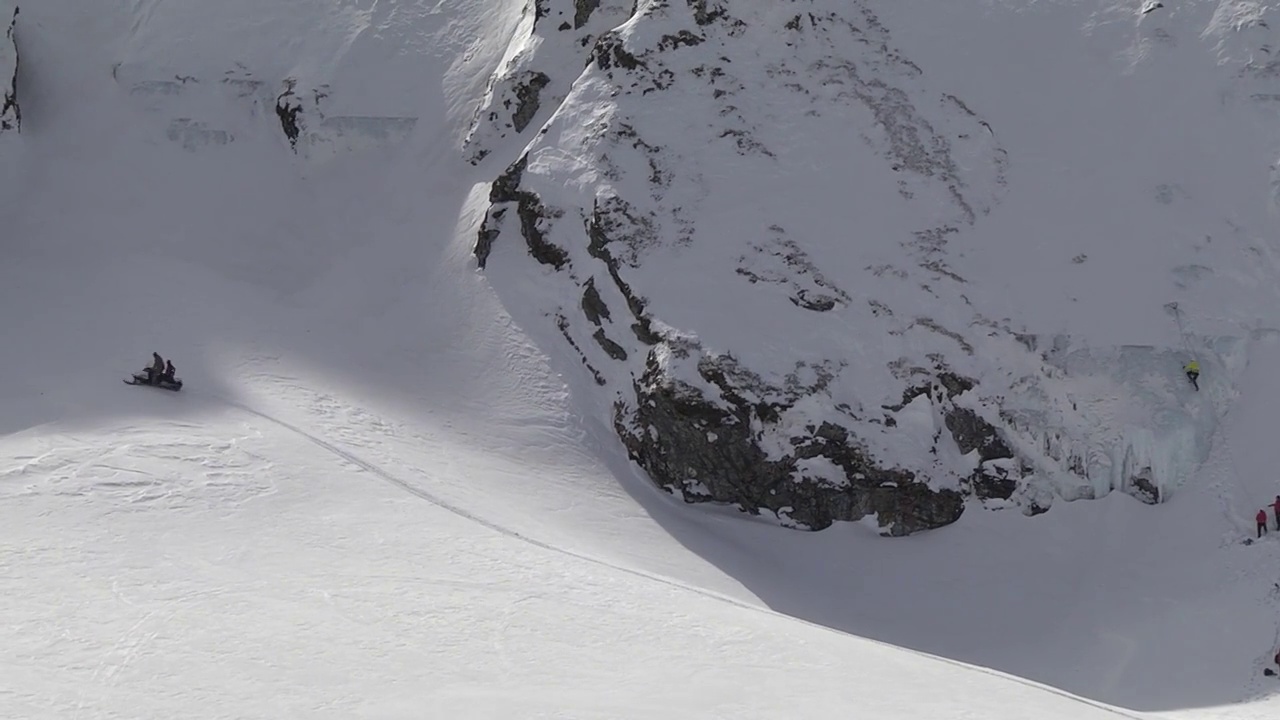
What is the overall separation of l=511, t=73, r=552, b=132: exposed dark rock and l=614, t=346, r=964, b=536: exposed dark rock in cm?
1029

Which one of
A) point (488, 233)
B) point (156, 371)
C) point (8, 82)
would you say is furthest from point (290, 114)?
point (156, 371)

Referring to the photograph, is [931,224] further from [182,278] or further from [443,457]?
[182,278]

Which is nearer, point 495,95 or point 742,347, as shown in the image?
point 742,347

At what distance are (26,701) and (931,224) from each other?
21.4 m

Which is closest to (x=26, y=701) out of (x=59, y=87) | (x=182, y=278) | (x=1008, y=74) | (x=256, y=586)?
(x=256, y=586)

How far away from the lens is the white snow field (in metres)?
15.6

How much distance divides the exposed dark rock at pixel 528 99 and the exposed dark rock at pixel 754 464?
1029cm

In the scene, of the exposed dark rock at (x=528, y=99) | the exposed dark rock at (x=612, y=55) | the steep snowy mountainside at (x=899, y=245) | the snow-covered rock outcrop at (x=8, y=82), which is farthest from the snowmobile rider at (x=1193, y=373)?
the snow-covered rock outcrop at (x=8, y=82)

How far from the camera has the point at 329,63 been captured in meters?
37.0

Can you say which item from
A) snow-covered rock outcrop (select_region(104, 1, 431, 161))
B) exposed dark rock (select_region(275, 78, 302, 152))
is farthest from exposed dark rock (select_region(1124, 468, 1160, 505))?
exposed dark rock (select_region(275, 78, 302, 152))

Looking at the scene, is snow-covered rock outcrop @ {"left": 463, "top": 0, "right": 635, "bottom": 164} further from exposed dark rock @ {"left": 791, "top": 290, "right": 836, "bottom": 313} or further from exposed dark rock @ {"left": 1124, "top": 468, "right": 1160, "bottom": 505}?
exposed dark rock @ {"left": 1124, "top": 468, "right": 1160, "bottom": 505}

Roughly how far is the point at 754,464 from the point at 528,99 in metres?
13.5

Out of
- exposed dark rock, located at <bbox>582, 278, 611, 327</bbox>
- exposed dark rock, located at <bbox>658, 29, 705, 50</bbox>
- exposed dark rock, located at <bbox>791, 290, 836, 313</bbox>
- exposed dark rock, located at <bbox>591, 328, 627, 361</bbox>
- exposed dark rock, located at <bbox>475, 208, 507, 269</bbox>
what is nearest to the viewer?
exposed dark rock, located at <bbox>791, 290, 836, 313</bbox>

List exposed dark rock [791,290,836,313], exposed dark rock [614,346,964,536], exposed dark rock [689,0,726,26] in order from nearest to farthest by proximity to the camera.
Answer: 1. exposed dark rock [614,346,964,536]
2. exposed dark rock [791,290,836,313]
3. exposed dark rock [689,0,726,26]
